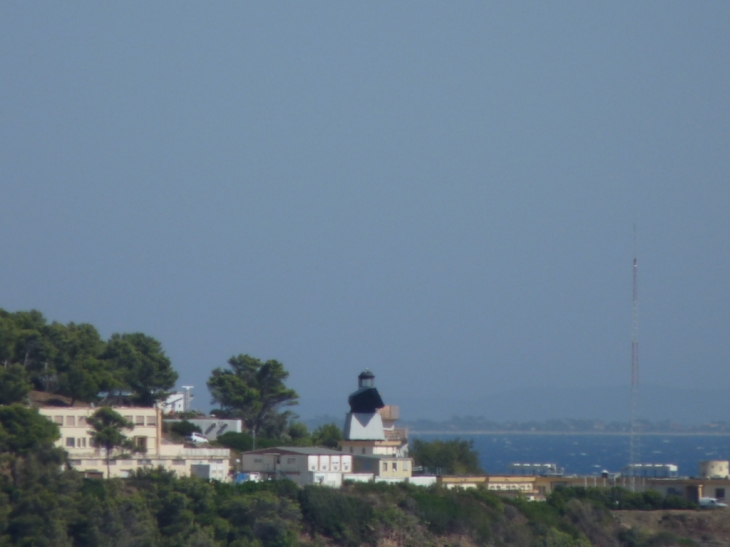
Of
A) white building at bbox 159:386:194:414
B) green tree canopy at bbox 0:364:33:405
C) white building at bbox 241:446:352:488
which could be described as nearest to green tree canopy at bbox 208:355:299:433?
white building at bbox 159:386:194:414

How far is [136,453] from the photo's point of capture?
63.2 m

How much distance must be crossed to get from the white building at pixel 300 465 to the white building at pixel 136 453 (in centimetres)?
223

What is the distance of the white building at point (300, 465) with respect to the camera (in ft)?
215

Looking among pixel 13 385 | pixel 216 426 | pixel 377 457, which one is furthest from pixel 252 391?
pixel 13 385

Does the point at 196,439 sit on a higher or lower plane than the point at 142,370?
lower

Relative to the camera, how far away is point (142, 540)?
53156 millimetres

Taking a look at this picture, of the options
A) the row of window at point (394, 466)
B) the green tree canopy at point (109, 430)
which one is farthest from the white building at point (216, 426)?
the green tree canopy at point (109, 430)

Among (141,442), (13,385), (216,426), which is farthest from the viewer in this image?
(216,426)

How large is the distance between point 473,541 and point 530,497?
9.47m

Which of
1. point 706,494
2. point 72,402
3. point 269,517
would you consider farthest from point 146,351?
point 706,494

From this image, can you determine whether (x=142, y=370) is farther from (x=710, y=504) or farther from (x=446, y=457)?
(x=710, y=504)

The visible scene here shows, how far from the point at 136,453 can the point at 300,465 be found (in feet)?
29.4

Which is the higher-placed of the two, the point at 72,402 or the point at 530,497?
the point at 72,402

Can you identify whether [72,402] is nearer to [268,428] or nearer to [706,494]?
[268,428]
